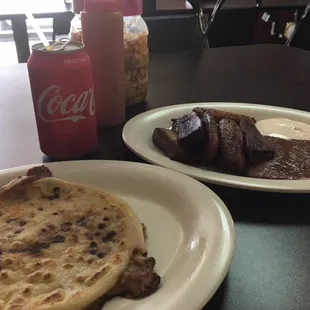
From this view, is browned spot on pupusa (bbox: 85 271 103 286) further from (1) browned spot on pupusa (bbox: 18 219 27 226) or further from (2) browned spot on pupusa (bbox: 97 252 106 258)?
(1) browned spot on pupusa (bbox: 18 219 27 226)

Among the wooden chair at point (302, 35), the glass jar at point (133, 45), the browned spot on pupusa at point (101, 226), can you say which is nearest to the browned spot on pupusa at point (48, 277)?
the browned spot on pupusa at point (101, 226)

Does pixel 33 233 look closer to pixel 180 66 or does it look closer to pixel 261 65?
pixel 180 66

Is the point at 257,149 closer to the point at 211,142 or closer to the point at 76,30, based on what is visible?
the point at 211,142

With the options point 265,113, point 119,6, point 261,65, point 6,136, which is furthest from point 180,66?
point 6,136

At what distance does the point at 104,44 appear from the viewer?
3.49 feet

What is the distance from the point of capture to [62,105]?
92 cm

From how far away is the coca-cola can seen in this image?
2.90 feet

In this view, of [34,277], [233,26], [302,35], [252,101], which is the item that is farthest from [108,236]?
[233,26]

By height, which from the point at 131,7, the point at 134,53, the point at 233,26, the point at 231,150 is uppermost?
the point at 131,7

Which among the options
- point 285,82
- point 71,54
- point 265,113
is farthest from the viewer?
point 285,82

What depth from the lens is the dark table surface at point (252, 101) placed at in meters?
0.62

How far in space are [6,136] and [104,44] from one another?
1.10ft

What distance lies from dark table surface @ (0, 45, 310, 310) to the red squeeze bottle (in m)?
0.06

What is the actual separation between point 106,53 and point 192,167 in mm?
376
